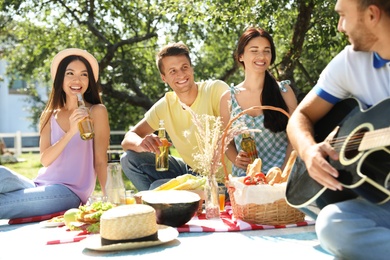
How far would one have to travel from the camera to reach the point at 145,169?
16.4ft

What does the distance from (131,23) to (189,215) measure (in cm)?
943

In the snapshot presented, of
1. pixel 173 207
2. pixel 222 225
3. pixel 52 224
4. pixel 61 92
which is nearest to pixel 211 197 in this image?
pixel 222 225

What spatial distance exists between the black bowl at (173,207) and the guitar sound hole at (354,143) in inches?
55.9

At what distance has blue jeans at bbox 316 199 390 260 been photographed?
2297 millimetres

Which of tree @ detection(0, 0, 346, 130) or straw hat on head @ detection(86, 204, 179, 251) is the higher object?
tree @ detection(0, 0, 346, 130)

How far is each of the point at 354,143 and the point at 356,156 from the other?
0.09 m

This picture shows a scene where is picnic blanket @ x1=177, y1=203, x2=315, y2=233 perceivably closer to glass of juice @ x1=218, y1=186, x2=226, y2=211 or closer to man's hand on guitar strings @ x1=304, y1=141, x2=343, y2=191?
glass of juice @ x1=218, y1=186, x2=226, y2=211

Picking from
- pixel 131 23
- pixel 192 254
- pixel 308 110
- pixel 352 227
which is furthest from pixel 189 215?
pixel 131 23

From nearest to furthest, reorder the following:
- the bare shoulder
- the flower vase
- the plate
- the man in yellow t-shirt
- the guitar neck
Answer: the guitar neck, the flower vase, the plate, the bare shoulder, the man in yellow t-shirt

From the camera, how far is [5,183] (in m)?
4.38

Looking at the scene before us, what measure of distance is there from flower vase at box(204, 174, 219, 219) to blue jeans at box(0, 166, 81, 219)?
1.29m

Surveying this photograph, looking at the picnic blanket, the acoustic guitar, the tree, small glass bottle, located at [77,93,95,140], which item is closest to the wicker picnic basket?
the picnic blanket

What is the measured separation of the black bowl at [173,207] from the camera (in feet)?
11.5

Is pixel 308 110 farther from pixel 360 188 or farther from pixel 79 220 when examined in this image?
pixel 79 220
